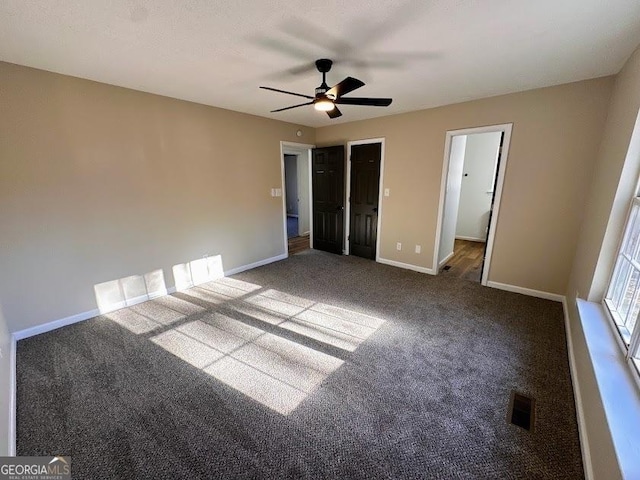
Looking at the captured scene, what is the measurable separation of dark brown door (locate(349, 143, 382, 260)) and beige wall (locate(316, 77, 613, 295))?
0.40m

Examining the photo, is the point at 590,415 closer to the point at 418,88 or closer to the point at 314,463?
the point at 314,463

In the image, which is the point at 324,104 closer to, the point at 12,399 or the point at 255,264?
the point at 255,264

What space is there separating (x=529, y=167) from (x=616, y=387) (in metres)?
2.54

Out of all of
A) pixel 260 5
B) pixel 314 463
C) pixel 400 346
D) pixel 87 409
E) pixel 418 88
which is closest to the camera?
pixel 314 463

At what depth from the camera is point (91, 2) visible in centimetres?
144

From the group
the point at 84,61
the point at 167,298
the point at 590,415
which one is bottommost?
the point at 167,298

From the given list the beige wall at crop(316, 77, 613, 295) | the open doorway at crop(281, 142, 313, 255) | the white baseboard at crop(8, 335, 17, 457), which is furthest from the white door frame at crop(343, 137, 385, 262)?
the white baseboard at crop(8, 335, 17, 457)

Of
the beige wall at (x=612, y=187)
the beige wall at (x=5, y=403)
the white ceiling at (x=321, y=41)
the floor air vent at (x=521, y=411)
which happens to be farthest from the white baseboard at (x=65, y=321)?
the beige wall at (x=612, y=187)

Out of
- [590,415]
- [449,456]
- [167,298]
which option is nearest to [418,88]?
[590,415]

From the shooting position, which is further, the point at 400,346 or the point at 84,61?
the point at 400,346

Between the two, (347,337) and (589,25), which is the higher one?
(589,25)

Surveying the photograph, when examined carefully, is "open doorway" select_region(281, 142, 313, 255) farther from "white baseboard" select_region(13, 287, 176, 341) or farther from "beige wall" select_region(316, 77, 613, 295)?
"white baseboard" select_region(13, 287, 176, 341)

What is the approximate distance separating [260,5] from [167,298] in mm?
3143

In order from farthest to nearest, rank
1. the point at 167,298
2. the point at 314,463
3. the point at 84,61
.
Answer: the point at 167,298, the point at 84,61, the point at 314,463
